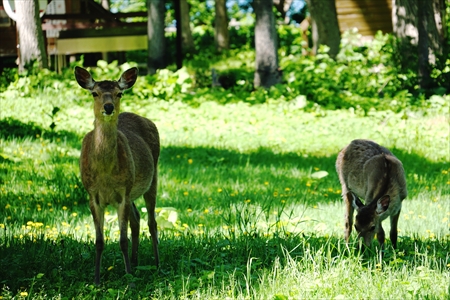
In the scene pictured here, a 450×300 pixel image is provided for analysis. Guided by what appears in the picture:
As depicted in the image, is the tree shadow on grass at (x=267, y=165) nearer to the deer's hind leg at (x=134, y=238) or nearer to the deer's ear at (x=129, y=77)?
the deer's hind leg at (x=134, y=238)

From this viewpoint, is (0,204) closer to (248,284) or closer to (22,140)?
(22,140)

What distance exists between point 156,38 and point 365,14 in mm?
9985

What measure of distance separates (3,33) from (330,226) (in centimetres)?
1906

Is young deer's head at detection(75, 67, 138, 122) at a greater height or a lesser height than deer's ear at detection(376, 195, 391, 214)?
greater

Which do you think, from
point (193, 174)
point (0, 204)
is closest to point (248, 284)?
point (0, 204)

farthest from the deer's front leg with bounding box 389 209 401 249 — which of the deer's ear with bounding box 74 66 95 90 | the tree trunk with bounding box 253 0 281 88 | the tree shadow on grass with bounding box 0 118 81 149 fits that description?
the tree trunk with bounding box 253 0 281 88

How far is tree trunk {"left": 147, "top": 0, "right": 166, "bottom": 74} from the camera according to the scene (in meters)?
23.0

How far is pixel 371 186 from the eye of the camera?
7711 mm

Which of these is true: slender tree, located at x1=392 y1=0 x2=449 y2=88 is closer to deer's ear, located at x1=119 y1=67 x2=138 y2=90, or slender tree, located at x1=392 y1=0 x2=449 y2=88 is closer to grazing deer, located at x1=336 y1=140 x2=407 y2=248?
grazing deer, located at x1=336 y1=140 x2=407 y2=248

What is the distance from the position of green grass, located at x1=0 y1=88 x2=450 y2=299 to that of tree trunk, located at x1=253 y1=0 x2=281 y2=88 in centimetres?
274

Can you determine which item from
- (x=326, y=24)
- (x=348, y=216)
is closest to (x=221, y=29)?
(x=326, y=24)

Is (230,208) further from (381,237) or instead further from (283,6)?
(283,6)

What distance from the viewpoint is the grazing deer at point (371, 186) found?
7.06 metres

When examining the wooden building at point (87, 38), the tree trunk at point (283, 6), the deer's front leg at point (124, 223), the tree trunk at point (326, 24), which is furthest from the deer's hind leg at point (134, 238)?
the tree trunk at point (283, 6)
